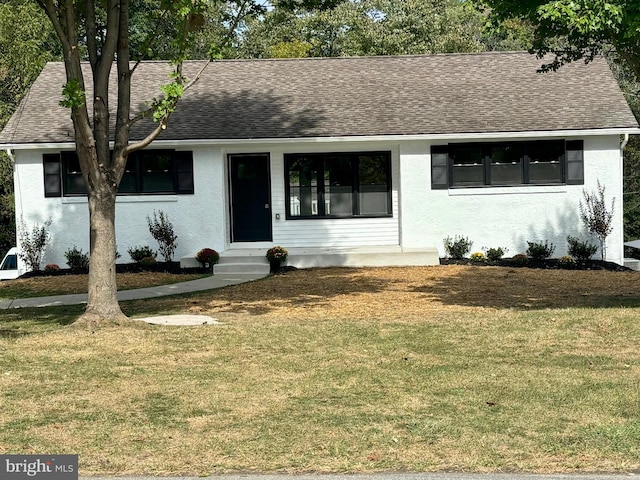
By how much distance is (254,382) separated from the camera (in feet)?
29.9

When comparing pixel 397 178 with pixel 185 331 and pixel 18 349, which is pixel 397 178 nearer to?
pixel 185 331

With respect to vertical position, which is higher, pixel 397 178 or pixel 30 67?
pixel 30 67

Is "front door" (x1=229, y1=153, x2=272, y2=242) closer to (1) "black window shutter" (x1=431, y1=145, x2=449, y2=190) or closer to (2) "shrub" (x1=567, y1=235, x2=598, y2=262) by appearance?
(1) "black window shutter" (x1=431, y1=145, x2=449, y2=190)

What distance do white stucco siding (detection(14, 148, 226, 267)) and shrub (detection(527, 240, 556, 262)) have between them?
295 inches

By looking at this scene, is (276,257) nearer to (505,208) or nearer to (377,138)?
(377,138)

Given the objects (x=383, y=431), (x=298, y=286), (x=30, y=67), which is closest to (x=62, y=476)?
(x=383, y=431)

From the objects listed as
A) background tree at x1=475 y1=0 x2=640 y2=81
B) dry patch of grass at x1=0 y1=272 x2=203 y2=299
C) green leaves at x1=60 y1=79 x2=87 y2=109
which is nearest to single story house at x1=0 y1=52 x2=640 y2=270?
dry patch of grass at x1=0 y1=272 x2=203 y2=299

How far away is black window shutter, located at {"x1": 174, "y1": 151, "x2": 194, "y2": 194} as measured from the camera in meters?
21.9

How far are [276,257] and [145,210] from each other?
3.61 metres

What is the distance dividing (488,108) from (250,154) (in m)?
6.13

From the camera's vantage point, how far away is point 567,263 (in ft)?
69.5

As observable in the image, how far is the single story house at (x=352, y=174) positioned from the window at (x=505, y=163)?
25 millimetres

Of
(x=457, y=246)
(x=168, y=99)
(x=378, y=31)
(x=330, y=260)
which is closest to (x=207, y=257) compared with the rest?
(x=330, y=260)

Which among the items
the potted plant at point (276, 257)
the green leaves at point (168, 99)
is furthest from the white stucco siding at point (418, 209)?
the green leaves at point (168, 99)
